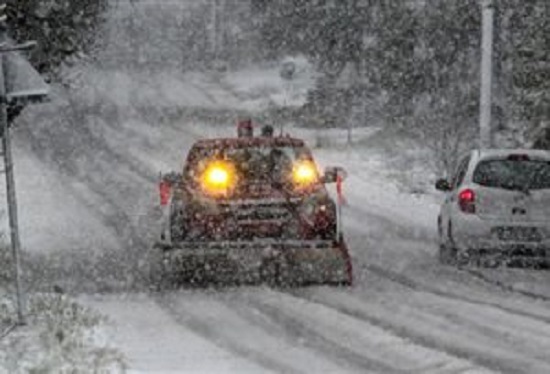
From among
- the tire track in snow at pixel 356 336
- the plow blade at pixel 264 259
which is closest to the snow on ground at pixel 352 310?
the tire track in snow at pixel 356 336

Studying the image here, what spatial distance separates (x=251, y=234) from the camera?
14.5 metres

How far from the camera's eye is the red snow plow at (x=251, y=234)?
14.4 metres

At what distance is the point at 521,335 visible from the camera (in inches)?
448

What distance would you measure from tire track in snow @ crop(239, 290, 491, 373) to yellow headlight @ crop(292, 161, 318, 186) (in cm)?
167

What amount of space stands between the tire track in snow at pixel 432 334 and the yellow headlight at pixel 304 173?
1.62 metres

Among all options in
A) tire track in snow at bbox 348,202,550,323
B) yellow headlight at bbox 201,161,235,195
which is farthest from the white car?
yellow headlight at bbox 201,161,235,195

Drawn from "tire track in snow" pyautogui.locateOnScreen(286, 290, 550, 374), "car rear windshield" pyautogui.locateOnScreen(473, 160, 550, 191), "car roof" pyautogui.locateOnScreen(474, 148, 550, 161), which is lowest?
"tire track in snow" pyautogui.locateOnScreen(286, 290, 550, 374)

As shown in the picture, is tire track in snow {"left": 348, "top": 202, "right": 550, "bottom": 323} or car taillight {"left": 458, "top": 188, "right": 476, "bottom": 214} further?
car taillight {"left": 458, "top": 188, "right": 476, "bottom": 214}

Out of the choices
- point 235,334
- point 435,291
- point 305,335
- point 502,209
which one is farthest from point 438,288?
point 235,334

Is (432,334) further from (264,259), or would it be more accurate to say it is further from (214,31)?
(214,31)

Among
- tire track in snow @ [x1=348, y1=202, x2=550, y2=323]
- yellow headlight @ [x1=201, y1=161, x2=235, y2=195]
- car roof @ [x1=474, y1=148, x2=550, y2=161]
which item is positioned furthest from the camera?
car roof @ [x1=474, y1=148, x2=550, y2=161]

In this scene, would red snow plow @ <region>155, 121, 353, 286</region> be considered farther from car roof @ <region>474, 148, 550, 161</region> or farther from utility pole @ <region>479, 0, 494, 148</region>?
utility pole @ <region>479, 0, 494, 148</region>

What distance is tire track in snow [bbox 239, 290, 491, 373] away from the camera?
32.9 feet

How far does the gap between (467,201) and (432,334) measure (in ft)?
16.5
